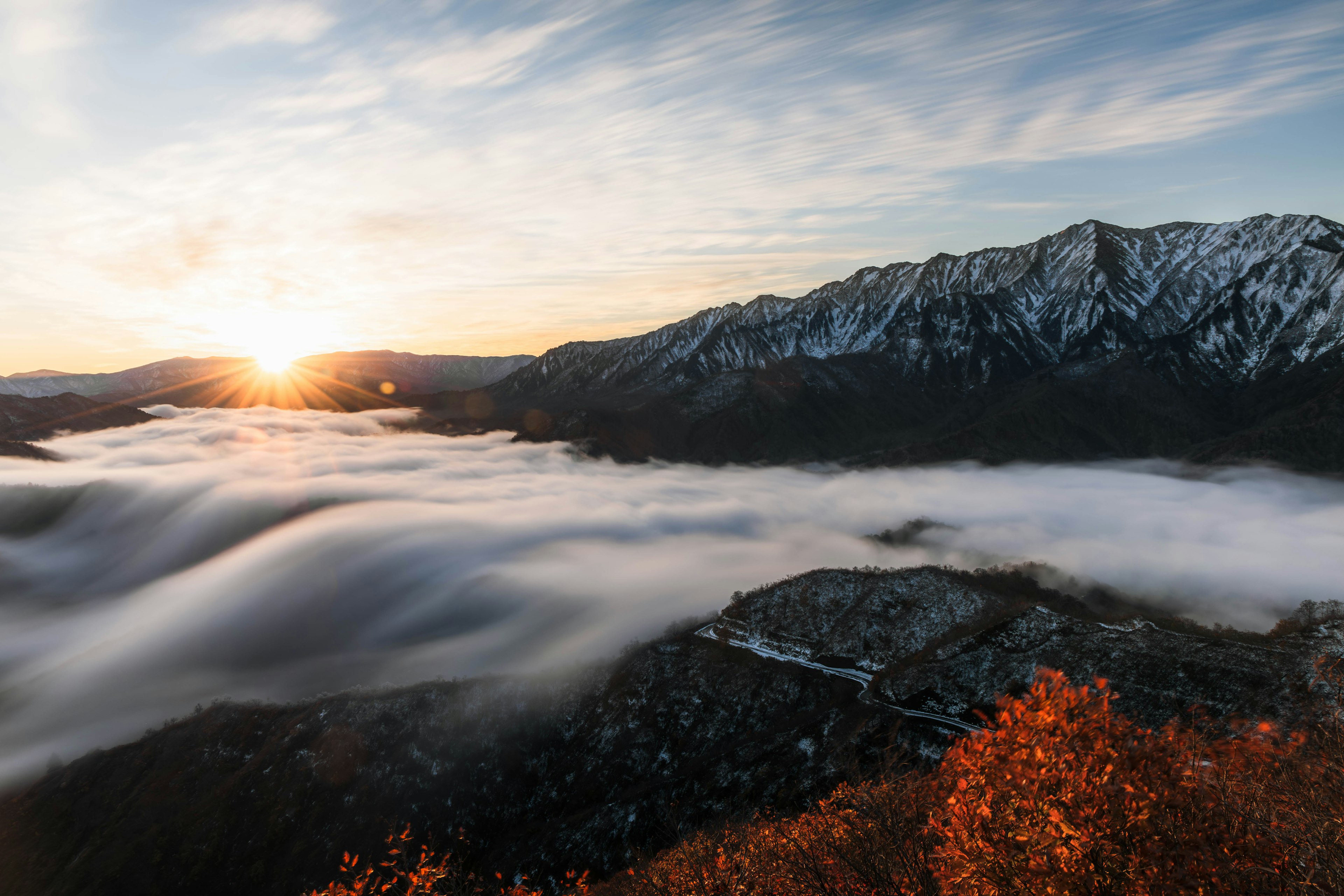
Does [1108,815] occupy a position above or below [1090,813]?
below

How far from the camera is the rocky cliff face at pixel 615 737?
75062 millimetres

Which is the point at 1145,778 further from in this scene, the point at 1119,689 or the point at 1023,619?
the point at 1023,619

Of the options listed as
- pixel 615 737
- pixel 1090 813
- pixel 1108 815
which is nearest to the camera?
pixel 1090 813

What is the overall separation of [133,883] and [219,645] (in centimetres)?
9678

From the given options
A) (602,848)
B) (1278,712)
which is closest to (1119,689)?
(1278,712)

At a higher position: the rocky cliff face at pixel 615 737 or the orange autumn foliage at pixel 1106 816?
the orange autumn foliage at pixel 1106 816

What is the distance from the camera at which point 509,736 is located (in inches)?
3974

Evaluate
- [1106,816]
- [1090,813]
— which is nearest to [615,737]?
[1106,816]

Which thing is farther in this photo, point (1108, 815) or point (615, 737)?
point (615, 737)

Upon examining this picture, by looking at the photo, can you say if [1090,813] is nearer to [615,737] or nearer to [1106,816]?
[1106,816]

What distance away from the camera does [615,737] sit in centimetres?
9531

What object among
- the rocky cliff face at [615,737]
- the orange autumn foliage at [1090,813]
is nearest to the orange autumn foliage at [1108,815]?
the orange autumn foliage at [1090,813]

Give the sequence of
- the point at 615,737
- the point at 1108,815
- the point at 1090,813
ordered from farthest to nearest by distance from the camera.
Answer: the point at 615,737, the point at 1108,815, the point at 1090,813

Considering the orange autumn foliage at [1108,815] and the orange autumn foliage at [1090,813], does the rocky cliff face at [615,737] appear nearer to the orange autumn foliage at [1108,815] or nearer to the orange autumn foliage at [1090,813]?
the orange autumn foliage at [1108,815]
